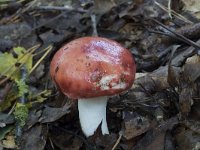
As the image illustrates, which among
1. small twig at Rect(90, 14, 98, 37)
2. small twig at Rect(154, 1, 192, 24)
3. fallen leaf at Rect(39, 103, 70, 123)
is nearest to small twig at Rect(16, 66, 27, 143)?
fallen leaf at Rect(39, 103, 70, 123)

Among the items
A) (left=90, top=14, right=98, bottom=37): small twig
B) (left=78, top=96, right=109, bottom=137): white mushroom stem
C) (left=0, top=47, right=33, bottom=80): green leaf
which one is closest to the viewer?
(left=78, top=96, right=109, bottom=137): white mushroom stem

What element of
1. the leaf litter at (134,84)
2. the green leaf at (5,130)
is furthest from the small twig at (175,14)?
the green leaf at (5,130)

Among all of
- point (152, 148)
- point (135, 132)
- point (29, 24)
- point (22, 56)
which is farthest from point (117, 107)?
point (29, 24)

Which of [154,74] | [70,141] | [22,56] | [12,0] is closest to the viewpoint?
[70,141]

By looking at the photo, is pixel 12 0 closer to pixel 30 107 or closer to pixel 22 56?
pixel 22 56

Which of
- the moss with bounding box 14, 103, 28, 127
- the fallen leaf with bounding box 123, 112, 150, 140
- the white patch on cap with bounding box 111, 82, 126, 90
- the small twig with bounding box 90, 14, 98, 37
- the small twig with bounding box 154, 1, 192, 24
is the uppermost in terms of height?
the white patch on cap with bounding box 111, 82, 126, 90

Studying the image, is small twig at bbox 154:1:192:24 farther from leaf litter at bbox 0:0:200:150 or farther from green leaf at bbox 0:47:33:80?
green leaf at bbox 0:47:33:80

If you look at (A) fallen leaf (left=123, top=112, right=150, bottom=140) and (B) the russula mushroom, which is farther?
(A) fallen leaf (left=123, top=112, right=150, bottom=140)

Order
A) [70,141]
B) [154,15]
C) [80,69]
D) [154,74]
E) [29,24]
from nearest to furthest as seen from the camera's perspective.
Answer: [80,69] < [70,141] < [154,74] < [154,15] < [29,24]
